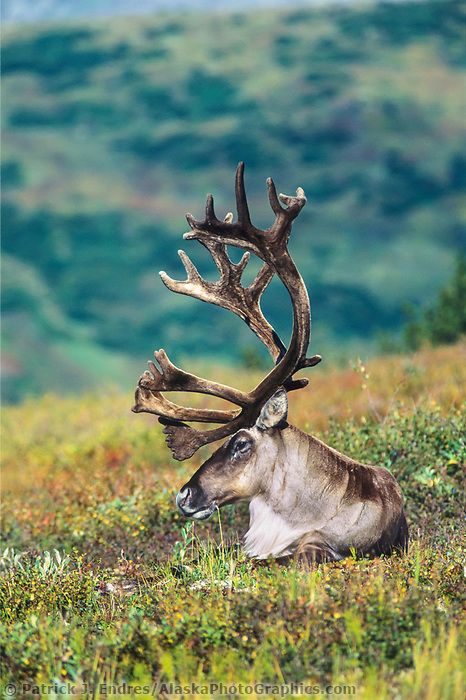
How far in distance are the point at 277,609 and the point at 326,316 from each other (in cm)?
4652

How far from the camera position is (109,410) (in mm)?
19938

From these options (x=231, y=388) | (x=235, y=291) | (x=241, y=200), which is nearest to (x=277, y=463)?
(x=231, y=388)

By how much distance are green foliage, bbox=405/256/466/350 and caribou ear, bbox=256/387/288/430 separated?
18678 millimetres

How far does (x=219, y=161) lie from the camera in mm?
63281

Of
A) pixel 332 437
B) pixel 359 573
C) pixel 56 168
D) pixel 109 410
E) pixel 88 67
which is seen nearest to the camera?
pixel 359 573

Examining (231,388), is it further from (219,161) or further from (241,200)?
(219,161)

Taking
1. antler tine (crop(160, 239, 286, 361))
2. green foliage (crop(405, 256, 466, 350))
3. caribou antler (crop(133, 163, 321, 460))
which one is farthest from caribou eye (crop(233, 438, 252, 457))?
green foliage (crop(405, 256, 466, 350))

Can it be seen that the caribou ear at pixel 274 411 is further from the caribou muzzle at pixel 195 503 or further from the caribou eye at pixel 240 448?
A: the caribou muzzle at pixel 195 503

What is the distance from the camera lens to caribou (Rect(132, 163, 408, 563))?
298 inches

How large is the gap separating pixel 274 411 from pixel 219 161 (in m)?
57.0

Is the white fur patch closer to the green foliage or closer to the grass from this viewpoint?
the grass

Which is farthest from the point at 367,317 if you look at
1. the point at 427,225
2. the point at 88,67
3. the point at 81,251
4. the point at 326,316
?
the point at 88,67

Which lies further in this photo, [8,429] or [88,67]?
[88,67]

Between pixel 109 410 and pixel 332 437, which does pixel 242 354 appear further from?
pixel 332 437
